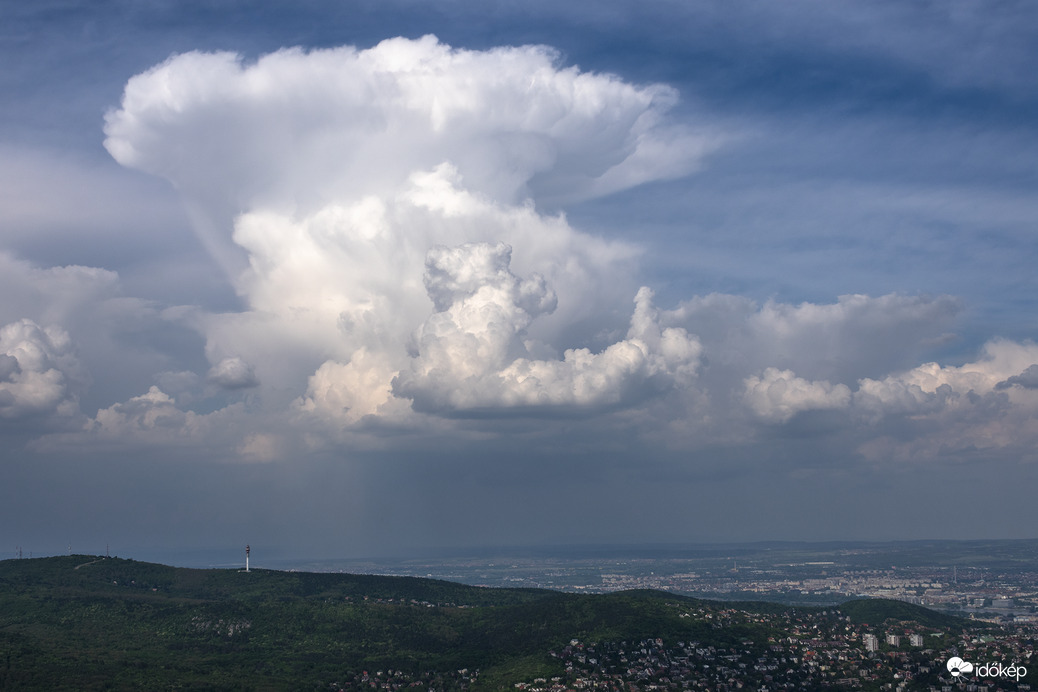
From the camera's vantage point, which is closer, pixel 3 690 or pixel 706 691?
pixel 3 690

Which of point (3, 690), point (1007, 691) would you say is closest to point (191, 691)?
point (3, 690)

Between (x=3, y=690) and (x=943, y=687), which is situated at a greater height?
(x=3, y=690)

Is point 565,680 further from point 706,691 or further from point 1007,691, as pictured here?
point 1007,691

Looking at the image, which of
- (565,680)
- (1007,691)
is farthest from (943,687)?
(565,680)

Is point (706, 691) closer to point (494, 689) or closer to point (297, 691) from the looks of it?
point (494, 689)

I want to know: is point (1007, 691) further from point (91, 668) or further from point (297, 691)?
point (91, 668)

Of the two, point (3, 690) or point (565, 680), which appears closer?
point (3, 690)

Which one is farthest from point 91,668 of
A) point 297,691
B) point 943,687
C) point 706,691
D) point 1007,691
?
point 1007,691

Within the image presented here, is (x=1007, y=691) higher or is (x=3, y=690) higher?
(x=3, y=690)
